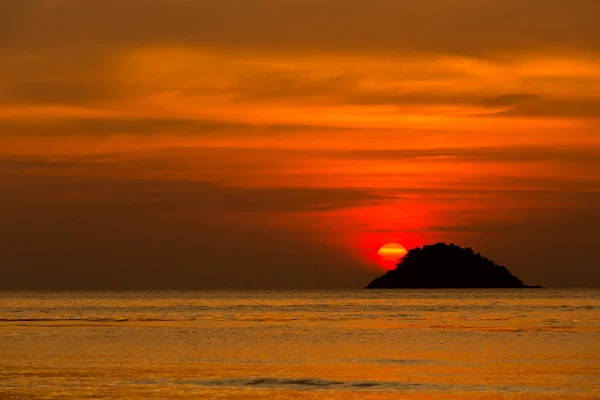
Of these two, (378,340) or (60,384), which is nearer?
(60,384)

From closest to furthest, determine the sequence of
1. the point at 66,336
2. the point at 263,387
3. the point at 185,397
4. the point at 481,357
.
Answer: the point at 185,397
the point at 263,387
the point at 481,357
the point at 66,336

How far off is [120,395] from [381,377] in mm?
12591

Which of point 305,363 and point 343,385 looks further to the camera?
point 305,363

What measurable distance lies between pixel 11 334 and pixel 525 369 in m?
46.2

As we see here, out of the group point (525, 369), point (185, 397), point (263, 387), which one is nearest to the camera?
point (185, 397)

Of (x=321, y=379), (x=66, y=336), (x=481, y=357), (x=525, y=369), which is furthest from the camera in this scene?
(x=66, y=336)

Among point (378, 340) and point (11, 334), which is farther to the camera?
point (11, 334)

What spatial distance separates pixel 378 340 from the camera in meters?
73.2

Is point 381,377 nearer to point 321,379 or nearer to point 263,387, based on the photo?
point 321,379

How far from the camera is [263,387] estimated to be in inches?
1742

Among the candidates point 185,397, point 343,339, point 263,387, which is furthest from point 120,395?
point 343,339

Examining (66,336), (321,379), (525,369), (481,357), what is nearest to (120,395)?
(321,379)

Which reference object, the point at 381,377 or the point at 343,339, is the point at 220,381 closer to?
the point at 381,377

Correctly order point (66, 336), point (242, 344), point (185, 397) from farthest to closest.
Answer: point (66, 336), point (242, 344), point (185, 397)
